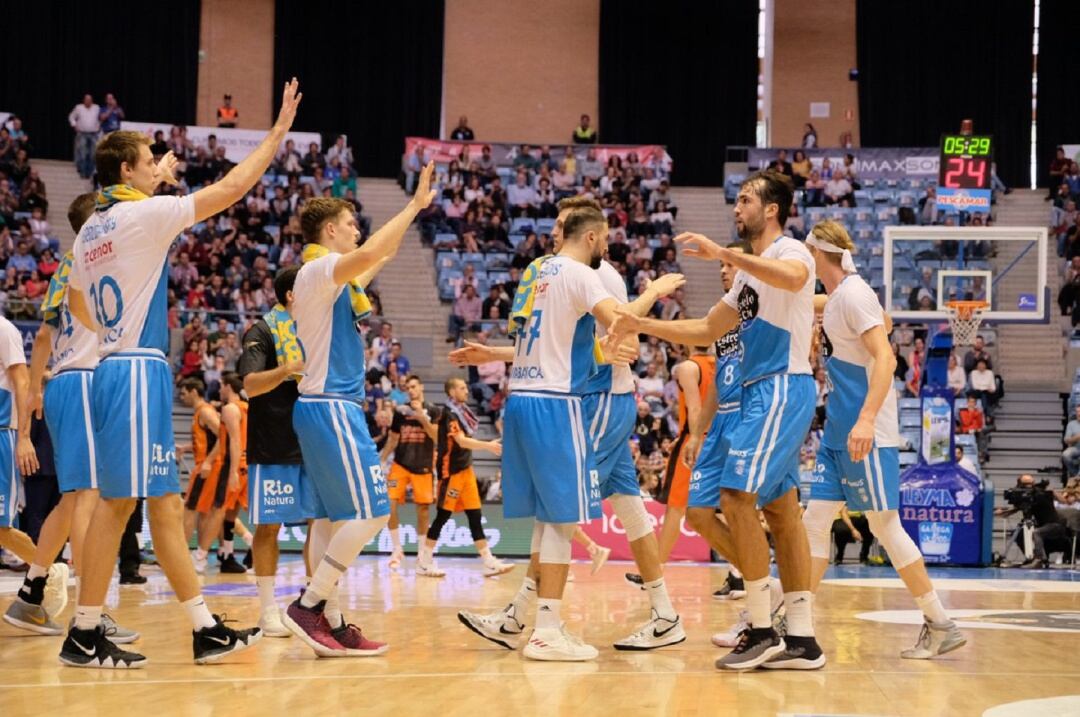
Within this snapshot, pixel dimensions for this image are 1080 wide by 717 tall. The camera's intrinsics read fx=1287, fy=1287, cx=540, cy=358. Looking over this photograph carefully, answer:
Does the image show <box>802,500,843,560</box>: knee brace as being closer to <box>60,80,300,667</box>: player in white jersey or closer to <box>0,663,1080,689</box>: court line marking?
<box>0,663,1080,689</box>: court line marking

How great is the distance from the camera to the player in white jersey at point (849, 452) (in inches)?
250

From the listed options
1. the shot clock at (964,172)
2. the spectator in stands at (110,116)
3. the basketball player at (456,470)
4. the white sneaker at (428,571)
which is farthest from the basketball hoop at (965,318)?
the spectator in stands at (110,116)

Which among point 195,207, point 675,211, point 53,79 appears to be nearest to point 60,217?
point 53,79

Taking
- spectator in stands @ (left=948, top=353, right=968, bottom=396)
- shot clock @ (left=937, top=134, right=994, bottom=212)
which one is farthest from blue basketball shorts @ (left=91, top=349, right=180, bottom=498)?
spectator in stands @ (left=948, top=353, right=968, bottom=396)

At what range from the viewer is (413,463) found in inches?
519

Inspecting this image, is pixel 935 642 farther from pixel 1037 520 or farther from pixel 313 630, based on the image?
pixel 1037 520

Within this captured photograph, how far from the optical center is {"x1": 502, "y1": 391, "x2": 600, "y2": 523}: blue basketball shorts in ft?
20.1

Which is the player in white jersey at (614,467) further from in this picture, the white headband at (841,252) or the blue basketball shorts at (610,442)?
the white headband at (841,252)

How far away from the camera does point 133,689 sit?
5.12 metres

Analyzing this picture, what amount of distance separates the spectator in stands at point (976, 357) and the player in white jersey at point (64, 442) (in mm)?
15761

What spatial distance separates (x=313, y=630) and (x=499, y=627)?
1.01m

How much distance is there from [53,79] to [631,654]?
24.9m

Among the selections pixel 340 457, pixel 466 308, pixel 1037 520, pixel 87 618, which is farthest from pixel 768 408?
pixel 466 308

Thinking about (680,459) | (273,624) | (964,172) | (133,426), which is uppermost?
(964,172)
